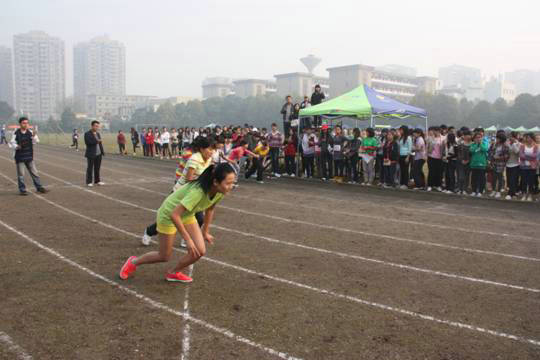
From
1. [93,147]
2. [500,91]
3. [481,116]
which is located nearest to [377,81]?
[481,116]

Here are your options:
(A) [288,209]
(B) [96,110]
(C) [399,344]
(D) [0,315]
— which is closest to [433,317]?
(C) [399,344]

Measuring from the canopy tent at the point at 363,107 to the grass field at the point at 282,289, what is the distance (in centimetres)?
567

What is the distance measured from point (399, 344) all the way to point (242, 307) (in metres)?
1.63

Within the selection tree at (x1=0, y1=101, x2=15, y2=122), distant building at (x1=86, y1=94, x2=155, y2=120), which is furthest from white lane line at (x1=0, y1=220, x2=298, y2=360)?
distant building at (x1=86, y1=94, x2=155, y2=120)

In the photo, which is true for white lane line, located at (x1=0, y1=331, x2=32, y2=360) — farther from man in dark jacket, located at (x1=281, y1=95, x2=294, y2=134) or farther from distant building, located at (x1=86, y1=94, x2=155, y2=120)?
distant building, located at (x1=86, y1=94, x2=155, y2=120)

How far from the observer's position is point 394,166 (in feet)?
45.7

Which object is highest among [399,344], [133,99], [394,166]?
[133,99]

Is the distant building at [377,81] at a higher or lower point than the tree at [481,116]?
higher

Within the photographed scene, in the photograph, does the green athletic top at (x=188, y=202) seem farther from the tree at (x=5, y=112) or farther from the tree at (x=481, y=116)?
the tree at (x=5, y=112)

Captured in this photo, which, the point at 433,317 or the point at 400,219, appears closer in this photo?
the point at 433,317

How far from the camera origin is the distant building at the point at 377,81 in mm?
123188

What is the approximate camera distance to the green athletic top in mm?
4574

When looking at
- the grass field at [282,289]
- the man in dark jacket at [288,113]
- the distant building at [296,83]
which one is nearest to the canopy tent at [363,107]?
the man in dark jacket at [288,113]

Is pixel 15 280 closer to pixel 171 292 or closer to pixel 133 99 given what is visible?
pixel 171 292
